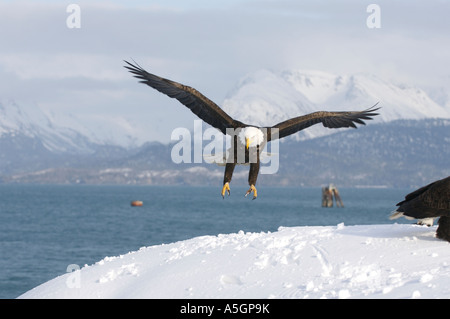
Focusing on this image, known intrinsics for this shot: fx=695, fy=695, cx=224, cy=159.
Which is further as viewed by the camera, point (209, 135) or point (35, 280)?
point (35, 280)

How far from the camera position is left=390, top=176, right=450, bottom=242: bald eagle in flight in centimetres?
1318

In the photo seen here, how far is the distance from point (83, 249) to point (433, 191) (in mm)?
52000

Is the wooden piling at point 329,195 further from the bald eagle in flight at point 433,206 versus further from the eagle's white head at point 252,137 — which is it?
the eagle's white head at point 252,137

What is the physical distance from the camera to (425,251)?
1315cm

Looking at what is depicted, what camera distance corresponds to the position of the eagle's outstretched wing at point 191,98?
13531 mm

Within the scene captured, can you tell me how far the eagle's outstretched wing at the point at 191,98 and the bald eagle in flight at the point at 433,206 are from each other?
3759 millimetres

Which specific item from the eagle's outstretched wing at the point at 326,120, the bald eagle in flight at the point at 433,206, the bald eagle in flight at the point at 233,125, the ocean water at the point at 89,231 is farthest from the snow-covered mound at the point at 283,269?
the ocean water at the point at 89,231

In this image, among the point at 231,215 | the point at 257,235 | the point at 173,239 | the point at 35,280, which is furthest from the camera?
the point at 231,215

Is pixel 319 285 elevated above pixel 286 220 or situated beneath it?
elevated above

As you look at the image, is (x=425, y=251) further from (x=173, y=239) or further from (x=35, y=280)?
(x=173, y=239)

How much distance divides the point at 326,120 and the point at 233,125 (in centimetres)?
241

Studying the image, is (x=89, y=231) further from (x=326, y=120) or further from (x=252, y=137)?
(x=252, y=137)

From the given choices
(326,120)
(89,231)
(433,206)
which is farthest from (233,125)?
(89,231)

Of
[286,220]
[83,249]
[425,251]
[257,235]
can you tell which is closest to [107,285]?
[257,235]
